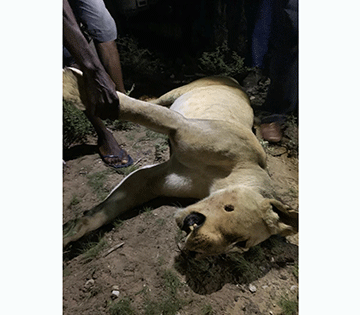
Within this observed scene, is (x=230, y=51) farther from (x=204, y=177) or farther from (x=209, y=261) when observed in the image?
(x=209, y=261)

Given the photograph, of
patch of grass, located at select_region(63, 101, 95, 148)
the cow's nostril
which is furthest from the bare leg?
the cow's nostril

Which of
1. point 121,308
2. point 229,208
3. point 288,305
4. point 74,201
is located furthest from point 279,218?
point 74,201

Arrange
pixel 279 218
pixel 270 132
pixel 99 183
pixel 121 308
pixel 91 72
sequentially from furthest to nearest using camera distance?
1. pixel 270 132
2. pixel 99 183
3. pixel 279 218
4. pixel 91 72
5. pixel 121 308

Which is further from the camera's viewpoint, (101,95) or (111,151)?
(111,151)

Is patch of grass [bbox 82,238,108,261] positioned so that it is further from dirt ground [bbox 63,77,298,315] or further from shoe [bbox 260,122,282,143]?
shoe [bbox 260,122,282,143]

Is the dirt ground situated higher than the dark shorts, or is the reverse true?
the dark shorts

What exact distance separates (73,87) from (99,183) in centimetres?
61

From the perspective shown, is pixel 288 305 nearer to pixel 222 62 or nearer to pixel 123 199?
pixel 123 199

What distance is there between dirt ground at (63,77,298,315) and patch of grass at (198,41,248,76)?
1.82 ft

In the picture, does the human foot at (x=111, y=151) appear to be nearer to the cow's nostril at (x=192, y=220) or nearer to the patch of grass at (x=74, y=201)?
the patch of grass at (x=74, y=201)

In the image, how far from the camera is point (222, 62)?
1.81 m

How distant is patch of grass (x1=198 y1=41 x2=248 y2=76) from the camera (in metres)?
1.75

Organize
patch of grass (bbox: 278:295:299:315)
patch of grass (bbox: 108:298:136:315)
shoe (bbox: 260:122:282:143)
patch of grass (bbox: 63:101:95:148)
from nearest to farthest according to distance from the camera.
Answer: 1. patch of grass (bbox: 108:298:136:315)
2. patch of grass (bbox: 278:295:299:315)
3. patch of grass (bbox: 63:101:95:148)
4. shoe (bbox: 260:122:282:143)
